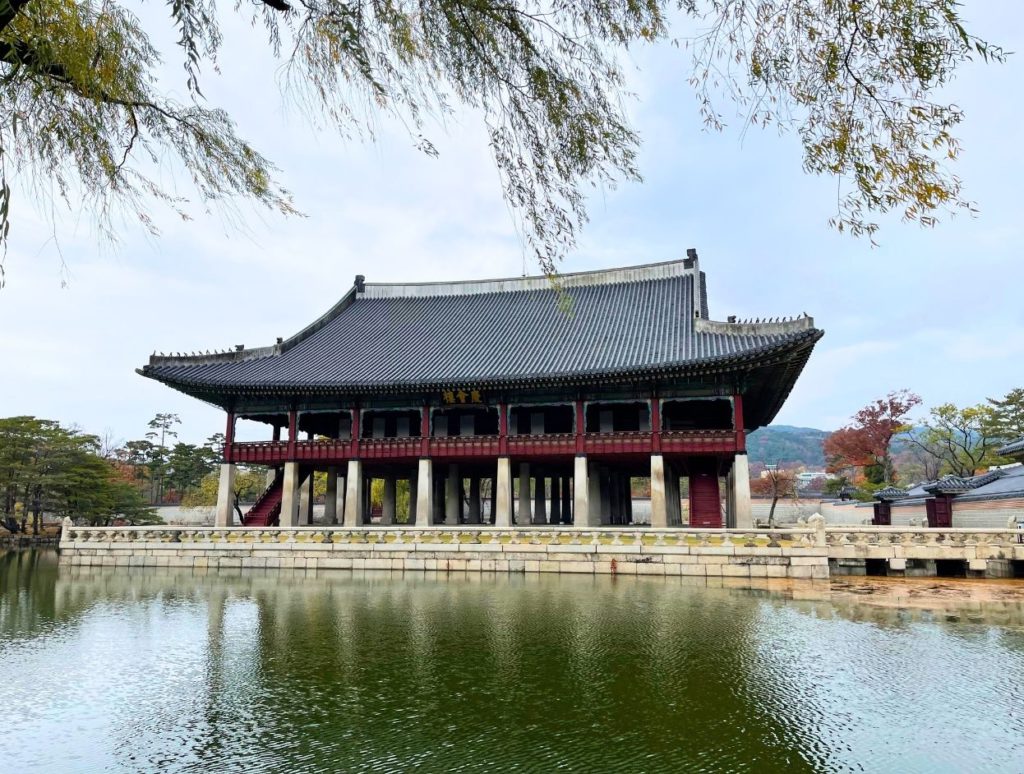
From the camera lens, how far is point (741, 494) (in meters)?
28.1

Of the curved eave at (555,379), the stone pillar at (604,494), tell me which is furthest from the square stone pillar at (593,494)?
the curved eave at (555,379)

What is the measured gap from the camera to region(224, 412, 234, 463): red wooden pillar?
33969 millimetres

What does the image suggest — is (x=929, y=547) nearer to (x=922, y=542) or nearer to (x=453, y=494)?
(x=922, y=542)

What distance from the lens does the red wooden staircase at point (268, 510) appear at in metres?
34.2

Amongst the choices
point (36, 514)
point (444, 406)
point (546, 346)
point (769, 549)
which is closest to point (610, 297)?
point (546, 346)

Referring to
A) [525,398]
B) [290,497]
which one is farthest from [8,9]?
[290,497]

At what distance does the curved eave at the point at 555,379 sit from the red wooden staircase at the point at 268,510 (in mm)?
5153

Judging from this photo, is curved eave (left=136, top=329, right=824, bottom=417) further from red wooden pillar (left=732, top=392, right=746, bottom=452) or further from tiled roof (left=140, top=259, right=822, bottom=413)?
red wooden pillar (left=732, top=392, right=746, bottom=452)

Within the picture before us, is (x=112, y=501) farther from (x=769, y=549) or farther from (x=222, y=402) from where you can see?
(x=769, y=549)

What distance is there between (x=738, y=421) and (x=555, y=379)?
26.2ft

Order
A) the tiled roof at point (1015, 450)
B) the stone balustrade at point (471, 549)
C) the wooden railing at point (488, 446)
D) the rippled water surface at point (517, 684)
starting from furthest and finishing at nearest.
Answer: the wooden railing at point (488, 446), the tiled roof at point (1015, 450), the stone balustrade at point (471, 549), the rippled water surface at point (517, 684)

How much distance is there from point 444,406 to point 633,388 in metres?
9.15

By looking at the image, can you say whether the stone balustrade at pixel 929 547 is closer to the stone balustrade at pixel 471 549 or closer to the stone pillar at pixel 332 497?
the stone balustrade at pixel 471 549

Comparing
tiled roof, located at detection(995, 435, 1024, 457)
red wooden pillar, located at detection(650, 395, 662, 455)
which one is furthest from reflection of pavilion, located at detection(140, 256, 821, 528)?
tiled roof, located at detection(995, 435, 1024, 457)
